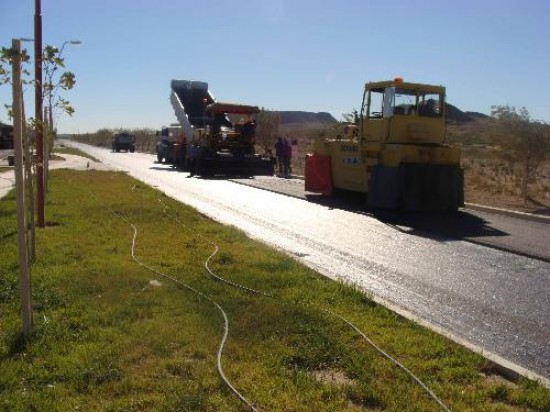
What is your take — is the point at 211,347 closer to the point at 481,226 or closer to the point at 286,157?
the point at 481,226

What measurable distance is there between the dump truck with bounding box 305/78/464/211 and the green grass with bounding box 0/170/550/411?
6.69m

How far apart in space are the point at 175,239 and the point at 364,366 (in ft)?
19.4

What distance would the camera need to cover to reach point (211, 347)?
16.3 ft

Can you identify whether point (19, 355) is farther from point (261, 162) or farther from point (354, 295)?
point (261, 162)

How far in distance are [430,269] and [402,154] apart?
20.3ft

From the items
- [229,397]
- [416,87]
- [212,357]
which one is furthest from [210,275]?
[416,87]

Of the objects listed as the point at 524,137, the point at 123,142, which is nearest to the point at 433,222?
the point at 524,137

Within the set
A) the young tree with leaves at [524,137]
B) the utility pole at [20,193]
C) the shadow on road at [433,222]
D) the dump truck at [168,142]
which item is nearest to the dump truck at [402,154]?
the shadow on road at [433,222]

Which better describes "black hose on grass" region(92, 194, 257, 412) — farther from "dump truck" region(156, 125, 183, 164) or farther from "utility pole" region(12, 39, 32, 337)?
"dump truck" region(156, 125, 183, 164)

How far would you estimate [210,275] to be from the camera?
7.45 m

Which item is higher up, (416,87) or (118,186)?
(416,87)

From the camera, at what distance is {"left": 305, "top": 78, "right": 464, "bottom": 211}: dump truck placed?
14.3m

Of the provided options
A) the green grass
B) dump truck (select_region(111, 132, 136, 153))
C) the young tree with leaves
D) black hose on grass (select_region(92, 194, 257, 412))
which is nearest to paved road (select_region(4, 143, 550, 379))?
the green grass

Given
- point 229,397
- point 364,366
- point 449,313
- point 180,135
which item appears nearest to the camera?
point 229,397
